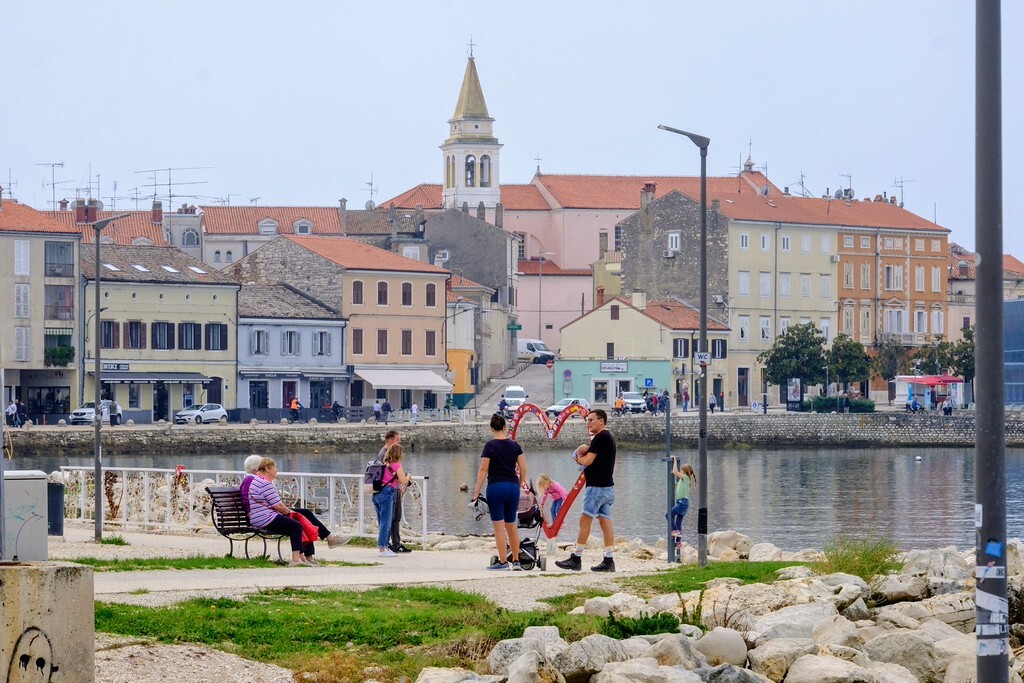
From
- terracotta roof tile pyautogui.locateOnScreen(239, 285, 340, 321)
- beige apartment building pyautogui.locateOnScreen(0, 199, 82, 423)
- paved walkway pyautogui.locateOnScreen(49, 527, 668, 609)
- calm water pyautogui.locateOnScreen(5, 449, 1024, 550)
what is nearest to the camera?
paved walkway pyautogui.locateOnScreen(49, 527, 668, 609)

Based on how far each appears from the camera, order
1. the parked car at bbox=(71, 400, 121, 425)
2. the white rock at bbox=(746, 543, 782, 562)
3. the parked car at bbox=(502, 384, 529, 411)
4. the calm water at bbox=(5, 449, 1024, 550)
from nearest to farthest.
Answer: the white rock at bbox=(746, 543, 782, 562) < the calm water at bbox=(5, 449, 1024, 550) < the parked car at bbox=(71, 400, 121, 425) < the parked car at bbox=(502, 384, 529, 411)

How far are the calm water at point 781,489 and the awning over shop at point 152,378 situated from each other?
864cm

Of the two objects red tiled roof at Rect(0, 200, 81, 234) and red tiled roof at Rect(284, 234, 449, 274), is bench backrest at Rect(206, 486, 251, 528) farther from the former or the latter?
red tiled roof at Rect(284, 234, 449, 274)

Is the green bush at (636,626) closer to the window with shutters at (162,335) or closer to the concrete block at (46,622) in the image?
the concrete block at (46,622)

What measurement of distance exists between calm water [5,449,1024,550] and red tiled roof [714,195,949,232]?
21.5m

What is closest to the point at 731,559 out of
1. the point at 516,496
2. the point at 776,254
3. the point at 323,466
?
the point at 516,496

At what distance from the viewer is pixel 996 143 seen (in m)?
8.84

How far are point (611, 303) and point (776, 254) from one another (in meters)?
12.6

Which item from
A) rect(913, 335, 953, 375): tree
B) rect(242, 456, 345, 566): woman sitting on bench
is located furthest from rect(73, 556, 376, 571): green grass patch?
rect(913, 335, 953, 375): tree

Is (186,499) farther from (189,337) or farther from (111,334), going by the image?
(189,337)

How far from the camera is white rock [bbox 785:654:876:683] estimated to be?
1160 centimetres

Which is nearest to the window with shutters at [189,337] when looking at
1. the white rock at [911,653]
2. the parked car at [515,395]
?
the parked car at [515,395]

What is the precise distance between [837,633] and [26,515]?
723 cm

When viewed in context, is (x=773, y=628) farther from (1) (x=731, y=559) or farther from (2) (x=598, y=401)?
(2) (x=598, y=401)
